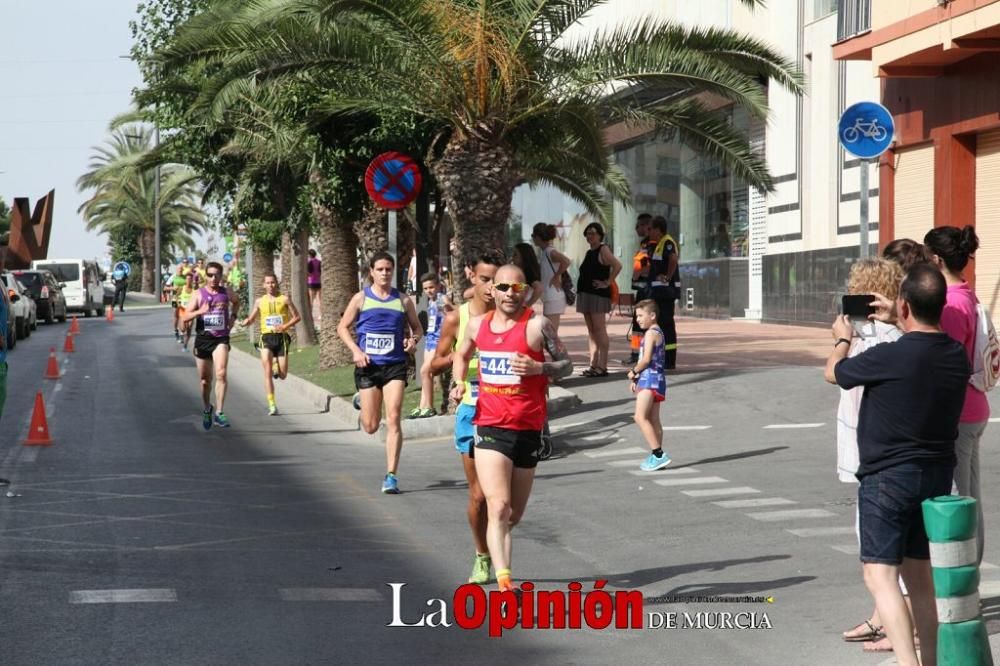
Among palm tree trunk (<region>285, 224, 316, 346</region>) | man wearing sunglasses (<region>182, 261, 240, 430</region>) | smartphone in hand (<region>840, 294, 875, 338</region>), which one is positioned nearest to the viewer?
smartphone in hand (<region>840, 294, 875, 338</region>)

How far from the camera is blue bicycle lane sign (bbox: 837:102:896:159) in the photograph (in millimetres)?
15352

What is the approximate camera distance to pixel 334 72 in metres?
19.0

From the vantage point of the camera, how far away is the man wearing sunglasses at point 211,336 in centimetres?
1764

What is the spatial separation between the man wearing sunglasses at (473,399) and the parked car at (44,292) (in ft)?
134

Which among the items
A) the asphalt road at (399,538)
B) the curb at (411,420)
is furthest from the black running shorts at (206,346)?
the curb at (411,420)

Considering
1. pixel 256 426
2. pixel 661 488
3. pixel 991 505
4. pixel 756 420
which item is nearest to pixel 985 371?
pixel 991 505

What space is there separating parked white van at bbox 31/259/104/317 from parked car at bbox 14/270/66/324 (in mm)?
5743

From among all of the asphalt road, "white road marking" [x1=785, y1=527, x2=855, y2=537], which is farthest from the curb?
"white road marking" [x1=785, y1=527, x2=855, y2=537]

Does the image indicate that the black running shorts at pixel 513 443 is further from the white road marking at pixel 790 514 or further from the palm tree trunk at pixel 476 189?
the palm tree trunk at pixel 476 189

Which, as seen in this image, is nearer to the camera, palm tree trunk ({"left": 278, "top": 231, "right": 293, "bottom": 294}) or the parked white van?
palm tree trunk ({"left": 278, "top": 231, "right": 293, "bottom": 294})

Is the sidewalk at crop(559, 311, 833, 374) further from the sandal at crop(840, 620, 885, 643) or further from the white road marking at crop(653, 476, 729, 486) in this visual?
the sandal at crop(840, 620, 885, 643)

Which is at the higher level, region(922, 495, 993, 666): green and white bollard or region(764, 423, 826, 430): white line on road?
region(922, 495, 993, 666): green and white bollard

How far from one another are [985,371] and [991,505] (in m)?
3.93

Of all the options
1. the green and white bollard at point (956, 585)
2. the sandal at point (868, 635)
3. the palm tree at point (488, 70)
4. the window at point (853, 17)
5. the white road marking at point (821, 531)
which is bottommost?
the white road marking at point (821, 531)
